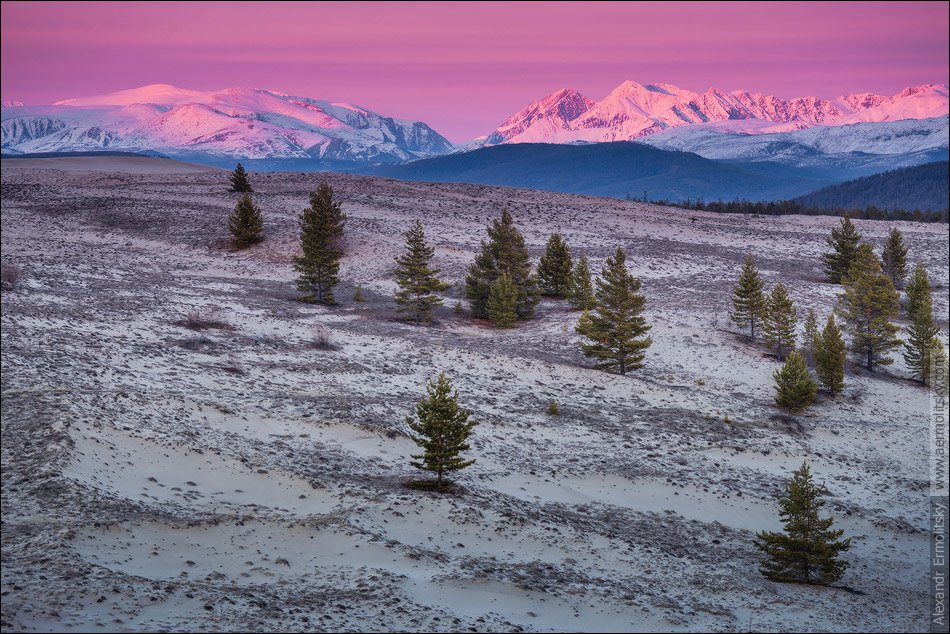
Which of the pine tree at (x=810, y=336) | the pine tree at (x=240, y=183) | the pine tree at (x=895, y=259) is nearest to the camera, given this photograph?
the pine tree at (x=810, y=336)

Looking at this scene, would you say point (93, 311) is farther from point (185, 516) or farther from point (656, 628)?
point (656, 628)

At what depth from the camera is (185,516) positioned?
16.1 meters

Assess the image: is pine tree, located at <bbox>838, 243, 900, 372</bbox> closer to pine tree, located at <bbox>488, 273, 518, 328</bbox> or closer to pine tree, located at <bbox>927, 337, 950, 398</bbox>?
pine tree, located at <bbox>927, 337, 950, 398</bbox>

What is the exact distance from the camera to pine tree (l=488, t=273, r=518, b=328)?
42.7m

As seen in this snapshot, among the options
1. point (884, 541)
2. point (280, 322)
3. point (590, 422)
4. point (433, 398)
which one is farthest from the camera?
point (280, 322)

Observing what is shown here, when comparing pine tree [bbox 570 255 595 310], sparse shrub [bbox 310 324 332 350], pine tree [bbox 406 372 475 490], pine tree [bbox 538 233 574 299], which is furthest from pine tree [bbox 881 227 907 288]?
pine tree [bbox 406 372 475 490]

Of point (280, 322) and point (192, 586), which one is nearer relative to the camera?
point (192, 586)

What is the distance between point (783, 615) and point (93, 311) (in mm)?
27767

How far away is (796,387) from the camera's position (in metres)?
31.8

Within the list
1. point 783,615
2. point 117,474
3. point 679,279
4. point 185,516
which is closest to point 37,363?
point 117,474

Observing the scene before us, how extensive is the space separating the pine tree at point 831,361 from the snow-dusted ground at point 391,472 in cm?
100

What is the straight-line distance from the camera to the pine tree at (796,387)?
31.9 m

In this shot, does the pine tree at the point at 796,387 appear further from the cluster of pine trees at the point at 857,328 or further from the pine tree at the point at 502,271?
the pine tree at the point at 502,271

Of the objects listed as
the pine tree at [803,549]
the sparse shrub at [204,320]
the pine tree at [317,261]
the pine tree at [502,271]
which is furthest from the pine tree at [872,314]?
the sparse shrub at [204,320]
